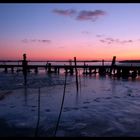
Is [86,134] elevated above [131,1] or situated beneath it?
situated beneath

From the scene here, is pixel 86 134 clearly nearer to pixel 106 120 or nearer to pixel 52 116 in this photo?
pixel 106 120

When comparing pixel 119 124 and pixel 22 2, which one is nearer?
pixel 22 2

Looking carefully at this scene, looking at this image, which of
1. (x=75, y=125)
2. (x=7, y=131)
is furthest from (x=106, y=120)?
(x=7, y=131)

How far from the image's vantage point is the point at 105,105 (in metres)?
11.3

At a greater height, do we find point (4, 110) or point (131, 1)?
point (131, 1)

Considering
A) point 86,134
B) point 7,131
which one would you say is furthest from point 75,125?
point 7,131

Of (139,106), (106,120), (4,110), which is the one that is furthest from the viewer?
(139,106)

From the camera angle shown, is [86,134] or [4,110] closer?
[86,134]

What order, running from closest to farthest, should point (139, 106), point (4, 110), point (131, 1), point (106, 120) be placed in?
point (131, 1) < point (106, 120) < point (4, 110) < point (139, 106)

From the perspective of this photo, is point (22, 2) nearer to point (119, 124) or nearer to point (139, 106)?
point (119, 124)

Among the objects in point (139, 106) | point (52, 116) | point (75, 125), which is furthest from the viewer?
point (139, 106)

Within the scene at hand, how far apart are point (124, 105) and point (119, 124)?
3642 mm

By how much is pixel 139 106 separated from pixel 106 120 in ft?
10.8

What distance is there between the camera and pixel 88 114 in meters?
9.29
